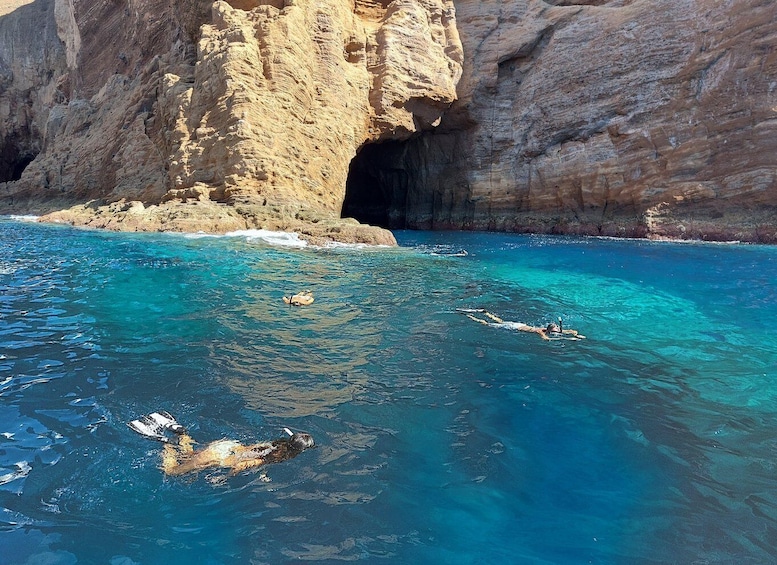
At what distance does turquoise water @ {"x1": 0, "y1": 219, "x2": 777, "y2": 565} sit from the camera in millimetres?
2705

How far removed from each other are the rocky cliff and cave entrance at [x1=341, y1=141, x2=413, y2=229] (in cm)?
25

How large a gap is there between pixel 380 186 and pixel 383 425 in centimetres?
3117

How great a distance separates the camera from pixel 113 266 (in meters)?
10.3

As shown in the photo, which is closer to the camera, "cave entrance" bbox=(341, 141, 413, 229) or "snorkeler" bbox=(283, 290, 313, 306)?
"snorkeler" bbox=(283, 290, 313, 306)

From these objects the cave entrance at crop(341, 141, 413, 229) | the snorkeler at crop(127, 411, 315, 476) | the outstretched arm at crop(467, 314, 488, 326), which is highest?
the cave entrance at crop(341, 141, 413, 229)

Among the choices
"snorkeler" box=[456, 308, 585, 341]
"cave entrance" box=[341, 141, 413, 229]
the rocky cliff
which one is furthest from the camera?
"cave entrance" box=[341, 141, 413, 229]

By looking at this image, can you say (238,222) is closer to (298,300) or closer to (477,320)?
(298,300)

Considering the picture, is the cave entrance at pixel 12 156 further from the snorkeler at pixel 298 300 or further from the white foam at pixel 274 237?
the snorkeler at pixel 298 300

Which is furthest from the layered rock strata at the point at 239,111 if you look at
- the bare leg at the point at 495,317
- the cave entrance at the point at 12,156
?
the cave entrance at the point at 12,156

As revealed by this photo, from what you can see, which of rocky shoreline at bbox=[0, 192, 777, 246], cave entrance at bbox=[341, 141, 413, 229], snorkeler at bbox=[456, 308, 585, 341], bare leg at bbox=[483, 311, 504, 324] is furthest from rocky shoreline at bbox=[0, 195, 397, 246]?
cave entrance at bbox=[341, 141, 413, 229]

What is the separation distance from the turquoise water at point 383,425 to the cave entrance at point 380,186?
926 inches

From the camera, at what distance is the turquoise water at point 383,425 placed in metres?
2.71

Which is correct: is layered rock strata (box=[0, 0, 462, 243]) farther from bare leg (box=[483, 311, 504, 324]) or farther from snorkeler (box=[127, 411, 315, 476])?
snorkeler (box=[127, 411, 315, 476])

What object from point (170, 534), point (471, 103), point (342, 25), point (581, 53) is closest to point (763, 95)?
point (581, 53)
